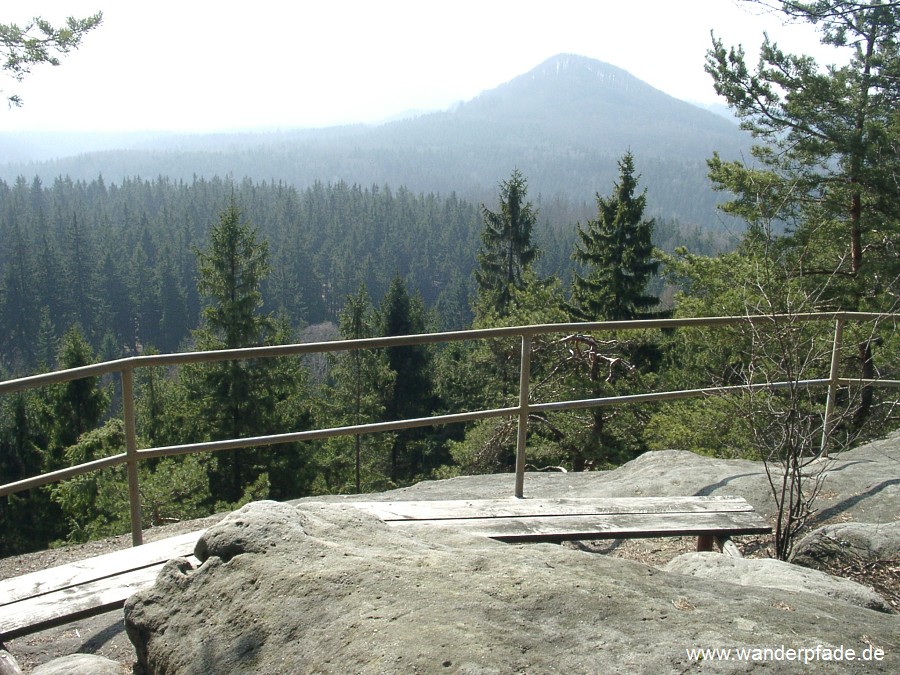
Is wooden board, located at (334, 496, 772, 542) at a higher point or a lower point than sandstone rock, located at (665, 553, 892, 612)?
lower

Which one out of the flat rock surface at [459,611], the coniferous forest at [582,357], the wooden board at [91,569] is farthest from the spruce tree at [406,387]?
the flat rock surface at [459,611]

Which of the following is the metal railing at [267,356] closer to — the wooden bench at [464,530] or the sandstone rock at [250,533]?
the wooden bench at [464,530]

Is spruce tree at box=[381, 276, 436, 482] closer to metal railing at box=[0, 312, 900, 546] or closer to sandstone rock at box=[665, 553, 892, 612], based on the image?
metal railing at box=[0, 312, 900, 546]

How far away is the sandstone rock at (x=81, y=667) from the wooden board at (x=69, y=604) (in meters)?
0.23

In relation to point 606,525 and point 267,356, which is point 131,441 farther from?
point 606,525

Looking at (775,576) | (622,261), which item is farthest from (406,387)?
(775,576)

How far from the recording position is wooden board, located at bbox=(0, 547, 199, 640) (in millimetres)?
2961

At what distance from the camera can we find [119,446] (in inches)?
959

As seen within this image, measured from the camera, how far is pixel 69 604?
122 inches

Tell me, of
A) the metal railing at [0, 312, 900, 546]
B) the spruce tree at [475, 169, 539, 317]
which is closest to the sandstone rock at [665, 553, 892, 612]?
the metal railing at [0, 312, 900, 546]

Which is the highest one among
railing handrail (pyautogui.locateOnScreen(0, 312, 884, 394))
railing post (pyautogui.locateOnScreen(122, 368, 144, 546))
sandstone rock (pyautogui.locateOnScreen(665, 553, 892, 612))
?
railing handrail (pyautogui.locateOnScreen(0, 312, 884, 394))

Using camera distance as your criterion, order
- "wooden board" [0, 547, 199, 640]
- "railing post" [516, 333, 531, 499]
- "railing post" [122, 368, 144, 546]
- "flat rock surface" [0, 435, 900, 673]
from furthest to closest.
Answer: "railing post" [516, 333, 531, 499]
"railing post" [122, 368, 144, 546]
"wooden board" [0, 547, 199, 640]
"flat rock surface" [0, 435, 900, 673]

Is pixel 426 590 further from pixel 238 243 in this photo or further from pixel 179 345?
pixel 179 345

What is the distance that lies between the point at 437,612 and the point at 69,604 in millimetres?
1732
